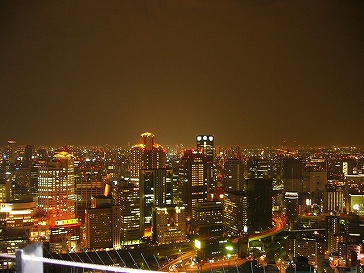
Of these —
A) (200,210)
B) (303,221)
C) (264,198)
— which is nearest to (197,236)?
(200,210)

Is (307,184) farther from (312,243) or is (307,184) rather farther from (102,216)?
(102,216)

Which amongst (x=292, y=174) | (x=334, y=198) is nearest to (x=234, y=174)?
(x=292, y=174)

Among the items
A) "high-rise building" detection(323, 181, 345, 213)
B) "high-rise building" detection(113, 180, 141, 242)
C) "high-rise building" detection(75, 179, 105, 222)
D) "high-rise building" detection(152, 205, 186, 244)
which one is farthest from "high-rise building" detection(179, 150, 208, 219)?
"high-rise building" detection(323, 181, 345, 213)

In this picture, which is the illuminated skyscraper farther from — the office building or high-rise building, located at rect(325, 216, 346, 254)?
high-rise building, located at rect(325, 216, 346, 254)

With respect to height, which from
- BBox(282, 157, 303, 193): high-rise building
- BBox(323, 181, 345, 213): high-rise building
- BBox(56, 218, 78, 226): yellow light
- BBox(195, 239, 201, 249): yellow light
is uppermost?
BBox(282, 157, 303, 193): high-rise building

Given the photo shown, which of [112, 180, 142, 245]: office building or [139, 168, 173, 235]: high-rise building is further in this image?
[139, 168, 173, 235]: high-rise building

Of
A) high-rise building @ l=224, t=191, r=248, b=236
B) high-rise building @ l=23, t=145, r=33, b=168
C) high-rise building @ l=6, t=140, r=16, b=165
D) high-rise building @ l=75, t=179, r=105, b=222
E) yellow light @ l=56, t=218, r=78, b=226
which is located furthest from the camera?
high-rise building @ l=23, t=145, r=33, b=168
